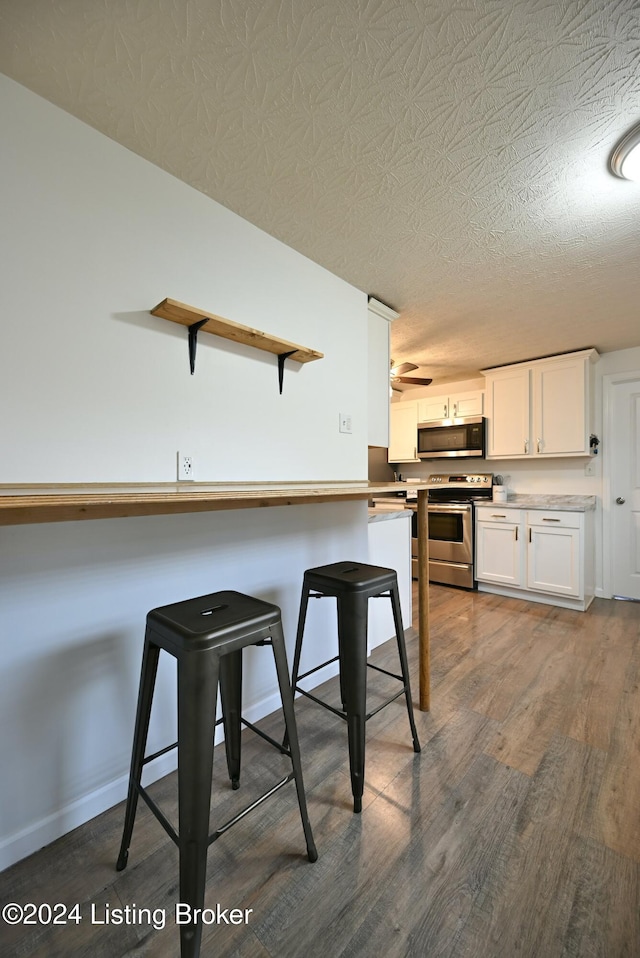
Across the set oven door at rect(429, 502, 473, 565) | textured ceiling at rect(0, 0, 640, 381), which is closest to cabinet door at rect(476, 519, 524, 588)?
oven door at rect(429, 502, 473, 565)

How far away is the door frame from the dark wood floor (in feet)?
6.90

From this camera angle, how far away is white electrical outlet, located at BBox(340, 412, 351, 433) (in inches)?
87.5

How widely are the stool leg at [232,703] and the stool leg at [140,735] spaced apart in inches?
10.5

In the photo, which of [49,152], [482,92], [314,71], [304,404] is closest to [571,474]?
[304,404]

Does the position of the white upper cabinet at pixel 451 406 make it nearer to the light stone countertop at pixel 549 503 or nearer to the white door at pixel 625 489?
the light stone countertop at pixel 549 503

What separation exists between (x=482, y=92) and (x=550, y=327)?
2.18 metres

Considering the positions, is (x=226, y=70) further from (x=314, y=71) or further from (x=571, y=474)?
(x=571, y=474)

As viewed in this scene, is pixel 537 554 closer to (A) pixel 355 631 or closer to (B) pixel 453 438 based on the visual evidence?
(B) pixel 453 438

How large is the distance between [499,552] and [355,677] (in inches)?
111

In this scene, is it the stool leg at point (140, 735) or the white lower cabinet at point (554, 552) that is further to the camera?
the white lower cabinet at point (554, 552)

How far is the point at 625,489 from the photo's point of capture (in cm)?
347

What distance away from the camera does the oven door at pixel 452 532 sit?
149 inches

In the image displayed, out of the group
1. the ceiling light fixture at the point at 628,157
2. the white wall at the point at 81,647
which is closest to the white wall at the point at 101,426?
the white wall at the point at 81,647

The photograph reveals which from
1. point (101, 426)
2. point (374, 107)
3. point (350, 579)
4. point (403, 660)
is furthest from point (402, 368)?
point (101, 426)
